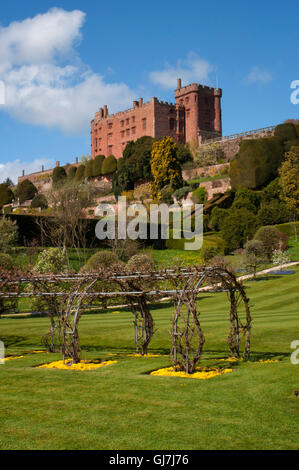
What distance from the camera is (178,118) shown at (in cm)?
7462

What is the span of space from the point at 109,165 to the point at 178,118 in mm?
12109

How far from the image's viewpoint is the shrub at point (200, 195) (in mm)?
50188

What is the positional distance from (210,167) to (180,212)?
1279cm

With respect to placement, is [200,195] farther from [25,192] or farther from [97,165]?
[25,192]

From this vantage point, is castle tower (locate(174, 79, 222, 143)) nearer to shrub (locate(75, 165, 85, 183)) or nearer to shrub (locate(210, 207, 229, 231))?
shrub (locate(75, 165, 85, 183))

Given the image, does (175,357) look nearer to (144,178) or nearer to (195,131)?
(144,178)

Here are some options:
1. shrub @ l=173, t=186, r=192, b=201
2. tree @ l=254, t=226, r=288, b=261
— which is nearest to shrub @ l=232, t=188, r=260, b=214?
shrub @ l=173, t=186, r=192, b=201

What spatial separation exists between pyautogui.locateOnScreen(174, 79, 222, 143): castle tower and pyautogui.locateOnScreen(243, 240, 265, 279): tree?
1636 inches

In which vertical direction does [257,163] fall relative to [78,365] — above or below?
above

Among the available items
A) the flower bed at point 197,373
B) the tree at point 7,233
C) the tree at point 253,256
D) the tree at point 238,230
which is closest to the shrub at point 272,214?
the tree at point 238,230

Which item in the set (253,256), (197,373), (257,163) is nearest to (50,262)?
(253,256)

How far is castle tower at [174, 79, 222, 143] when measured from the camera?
239ft
